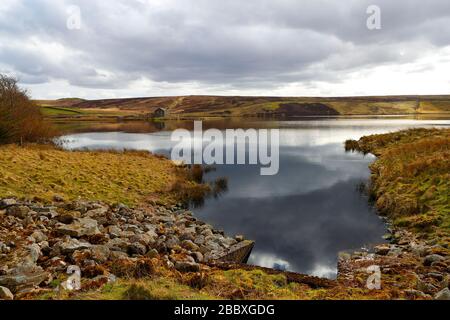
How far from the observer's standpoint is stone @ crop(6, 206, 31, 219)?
43.4 ft

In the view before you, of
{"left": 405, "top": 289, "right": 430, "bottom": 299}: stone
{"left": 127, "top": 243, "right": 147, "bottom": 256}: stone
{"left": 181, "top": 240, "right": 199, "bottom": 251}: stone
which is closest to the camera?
{"left": 405, "top": 289, "right": 430, "bottom": 299}: stone

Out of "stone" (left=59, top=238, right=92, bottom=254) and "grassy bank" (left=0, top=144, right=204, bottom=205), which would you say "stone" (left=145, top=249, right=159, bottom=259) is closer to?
"stone" (left=59, top=238, right=92, bottom=254)

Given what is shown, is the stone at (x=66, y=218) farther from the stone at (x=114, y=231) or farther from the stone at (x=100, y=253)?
the stone at (x=100, y=253)

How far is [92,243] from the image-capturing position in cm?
1223

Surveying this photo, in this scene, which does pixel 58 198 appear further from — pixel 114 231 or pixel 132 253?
pixel 132 253

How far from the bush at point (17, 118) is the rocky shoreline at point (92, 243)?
2069 cm

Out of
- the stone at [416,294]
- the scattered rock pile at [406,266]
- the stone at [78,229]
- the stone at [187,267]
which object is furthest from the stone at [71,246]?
the stone at [416,294]

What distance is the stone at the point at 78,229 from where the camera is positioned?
12.4 metres

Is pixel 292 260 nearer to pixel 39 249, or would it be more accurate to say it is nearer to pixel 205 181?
pixel 39 249

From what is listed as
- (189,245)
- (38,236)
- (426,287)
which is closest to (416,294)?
(426,287)

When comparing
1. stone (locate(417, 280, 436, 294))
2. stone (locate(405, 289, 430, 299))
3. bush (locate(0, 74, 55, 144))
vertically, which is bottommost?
stone (locate(417, 280, 436, 294))

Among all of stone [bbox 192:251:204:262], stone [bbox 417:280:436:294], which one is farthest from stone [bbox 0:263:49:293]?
stone [bbox 417:280:436:294]

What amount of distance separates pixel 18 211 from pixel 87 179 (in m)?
9.94
